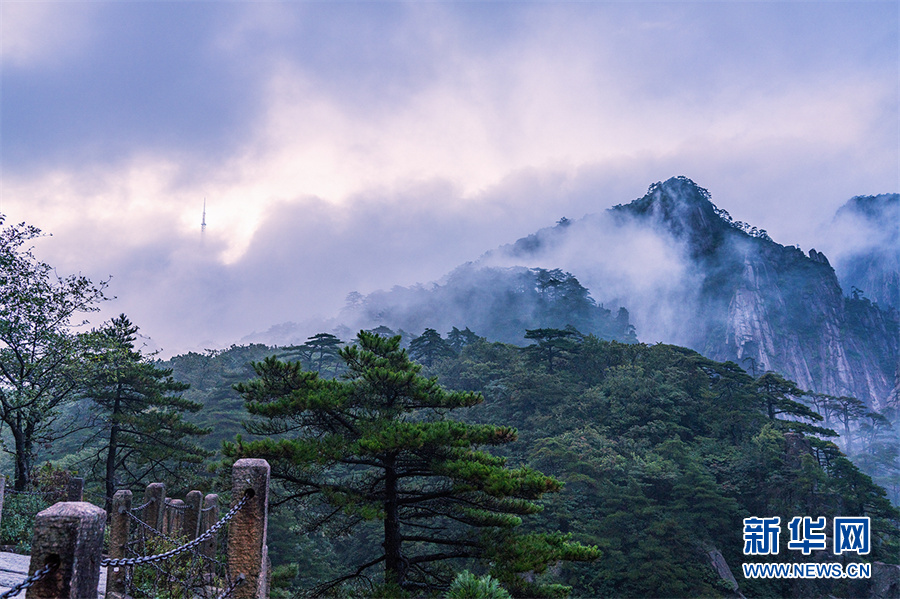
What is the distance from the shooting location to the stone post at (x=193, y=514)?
31.7ft

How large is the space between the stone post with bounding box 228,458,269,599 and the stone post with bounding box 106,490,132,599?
4.65m

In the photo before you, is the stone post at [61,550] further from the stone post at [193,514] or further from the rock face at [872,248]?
the rock face at [872,248]

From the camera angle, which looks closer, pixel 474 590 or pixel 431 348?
pixel 474 590

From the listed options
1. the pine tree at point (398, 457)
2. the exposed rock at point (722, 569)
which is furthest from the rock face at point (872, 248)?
the pine tree at point (398, 457)

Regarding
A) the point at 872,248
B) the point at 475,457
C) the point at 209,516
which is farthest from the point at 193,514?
the point at 872,248

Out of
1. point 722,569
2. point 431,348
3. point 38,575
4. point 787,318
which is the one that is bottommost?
point 722,569

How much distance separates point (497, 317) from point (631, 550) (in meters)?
52.1

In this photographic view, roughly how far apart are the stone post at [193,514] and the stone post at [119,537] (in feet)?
7.09

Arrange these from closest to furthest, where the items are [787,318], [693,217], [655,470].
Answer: [655,470], [787,318], [693,217]

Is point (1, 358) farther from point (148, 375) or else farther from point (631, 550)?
point (631, 550)

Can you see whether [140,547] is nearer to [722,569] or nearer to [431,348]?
[722,569]

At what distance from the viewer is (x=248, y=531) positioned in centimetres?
384

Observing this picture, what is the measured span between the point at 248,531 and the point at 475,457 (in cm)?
587

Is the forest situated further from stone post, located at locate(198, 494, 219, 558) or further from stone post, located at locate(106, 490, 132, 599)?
stone post, located at locate(106, 490, 132, 599)
